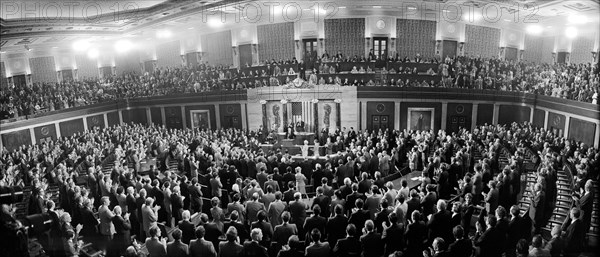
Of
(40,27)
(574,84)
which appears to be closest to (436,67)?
(574,84)

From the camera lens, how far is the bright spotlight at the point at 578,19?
20.0 m

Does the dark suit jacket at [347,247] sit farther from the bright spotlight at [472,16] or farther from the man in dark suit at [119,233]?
the bright spotlight at [472,16]

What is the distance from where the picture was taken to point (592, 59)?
65.9 ft

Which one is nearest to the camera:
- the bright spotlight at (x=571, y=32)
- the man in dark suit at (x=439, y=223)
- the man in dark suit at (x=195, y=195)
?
the man in dark suit at (x=439, y=223)

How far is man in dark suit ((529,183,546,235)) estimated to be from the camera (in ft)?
23.8

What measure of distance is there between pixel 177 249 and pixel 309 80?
1800 centimetres

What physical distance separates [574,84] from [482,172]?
46.1 feet

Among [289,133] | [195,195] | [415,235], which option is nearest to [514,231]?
[415,235]

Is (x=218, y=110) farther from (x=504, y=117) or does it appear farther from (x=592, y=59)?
(x=592, y=59)

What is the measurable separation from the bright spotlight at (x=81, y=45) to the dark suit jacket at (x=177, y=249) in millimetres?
27888

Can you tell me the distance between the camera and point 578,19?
20375 millimetres

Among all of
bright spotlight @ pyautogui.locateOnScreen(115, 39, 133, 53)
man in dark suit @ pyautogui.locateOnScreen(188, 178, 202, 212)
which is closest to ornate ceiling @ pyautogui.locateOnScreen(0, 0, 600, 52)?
bright spotlight @ pyautogui.locateOnScreen(115, 39, 133, 53)

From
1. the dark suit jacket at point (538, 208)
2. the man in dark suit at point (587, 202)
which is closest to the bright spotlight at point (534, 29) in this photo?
the dark suit jacket at point (538, 208)

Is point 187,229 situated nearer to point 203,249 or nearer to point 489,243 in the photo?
point 203,249
